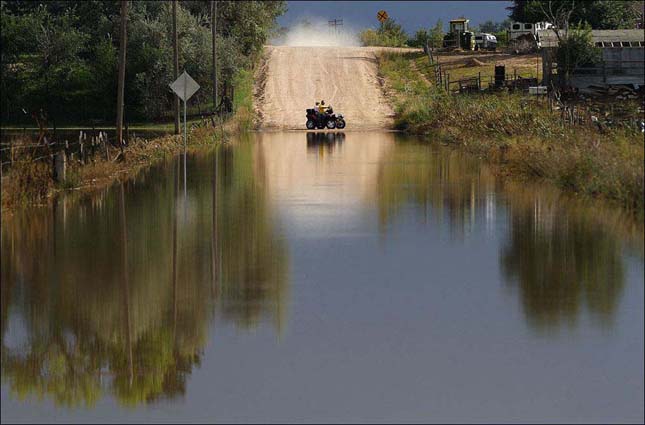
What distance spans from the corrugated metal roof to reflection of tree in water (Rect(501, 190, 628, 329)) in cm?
4667

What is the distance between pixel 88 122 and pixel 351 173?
138 feet

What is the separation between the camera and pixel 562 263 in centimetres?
1800

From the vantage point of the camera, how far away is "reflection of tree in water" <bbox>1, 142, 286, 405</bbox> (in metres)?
12.2

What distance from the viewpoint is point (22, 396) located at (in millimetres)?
11383

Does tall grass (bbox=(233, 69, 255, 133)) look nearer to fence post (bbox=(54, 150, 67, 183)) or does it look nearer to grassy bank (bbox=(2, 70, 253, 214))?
grassy bank (bbox=(2, 70, 253, 214))

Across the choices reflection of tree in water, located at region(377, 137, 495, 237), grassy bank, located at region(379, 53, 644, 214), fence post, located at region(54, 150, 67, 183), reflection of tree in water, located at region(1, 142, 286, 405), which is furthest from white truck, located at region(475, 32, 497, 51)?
reflection of tree in water, located at region(1, 142, 286, 405)

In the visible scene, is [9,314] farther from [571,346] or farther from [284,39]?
[284,39]

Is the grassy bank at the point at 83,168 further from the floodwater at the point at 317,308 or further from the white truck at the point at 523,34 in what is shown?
the white truck at the point at 523,34

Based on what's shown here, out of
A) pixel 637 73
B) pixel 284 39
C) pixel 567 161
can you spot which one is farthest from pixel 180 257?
pixel 284 39

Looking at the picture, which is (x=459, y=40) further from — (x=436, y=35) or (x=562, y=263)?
(x=562, y=263)

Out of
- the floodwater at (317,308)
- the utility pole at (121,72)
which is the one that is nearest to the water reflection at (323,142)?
the utility pole at (121,72)

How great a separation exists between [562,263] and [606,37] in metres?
55.8

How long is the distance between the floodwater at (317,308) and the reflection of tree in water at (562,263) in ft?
0.16

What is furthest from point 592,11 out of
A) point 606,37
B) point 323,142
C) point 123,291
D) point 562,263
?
point 123,291
